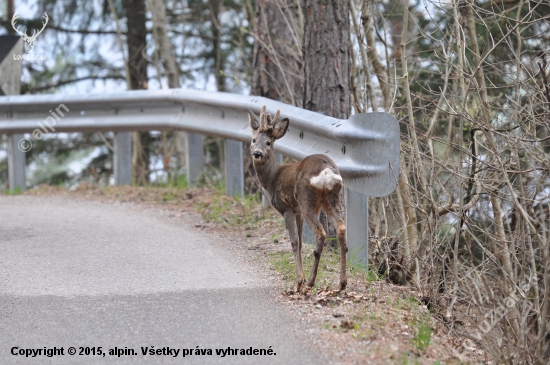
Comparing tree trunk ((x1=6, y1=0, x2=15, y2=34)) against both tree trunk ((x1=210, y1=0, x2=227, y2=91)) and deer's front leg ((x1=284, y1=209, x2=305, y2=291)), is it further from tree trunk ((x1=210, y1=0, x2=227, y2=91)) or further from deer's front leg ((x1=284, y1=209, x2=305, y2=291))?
deer's front leg ((x1=284, y1=209, x2=305, y2=291))

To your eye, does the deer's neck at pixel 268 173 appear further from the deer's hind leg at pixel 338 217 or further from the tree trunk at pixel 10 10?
the tree trunk at pixel 10 10

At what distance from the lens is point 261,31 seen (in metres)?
11.5

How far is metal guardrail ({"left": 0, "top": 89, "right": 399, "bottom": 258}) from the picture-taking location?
6.34m

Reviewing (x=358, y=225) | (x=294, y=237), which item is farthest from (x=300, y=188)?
(x=358, y=225)

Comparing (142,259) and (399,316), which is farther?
(142,259)

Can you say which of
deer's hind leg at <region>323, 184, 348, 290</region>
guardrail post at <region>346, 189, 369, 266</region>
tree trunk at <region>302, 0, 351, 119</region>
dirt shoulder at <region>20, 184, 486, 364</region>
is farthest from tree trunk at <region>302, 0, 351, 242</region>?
deer's hind leg at <region>323, 184, 348, 290</region>

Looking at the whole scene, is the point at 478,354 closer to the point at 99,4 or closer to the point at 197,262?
the point at 197,262

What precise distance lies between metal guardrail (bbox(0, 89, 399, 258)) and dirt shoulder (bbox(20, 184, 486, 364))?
21.8 inches

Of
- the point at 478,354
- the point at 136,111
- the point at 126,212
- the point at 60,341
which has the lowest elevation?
the point at 478,354

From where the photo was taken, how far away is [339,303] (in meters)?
5.80

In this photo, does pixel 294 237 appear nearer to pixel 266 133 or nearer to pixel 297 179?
pixel 297 179

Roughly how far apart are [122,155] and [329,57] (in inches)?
182

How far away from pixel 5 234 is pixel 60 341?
350cm

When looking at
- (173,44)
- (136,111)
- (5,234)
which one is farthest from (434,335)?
(173,44)
